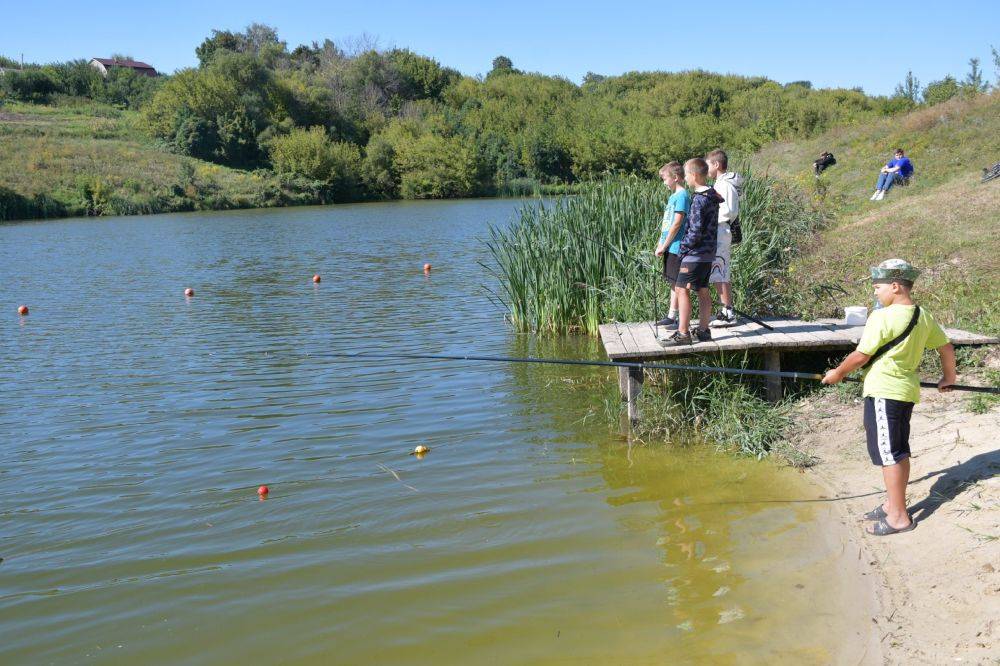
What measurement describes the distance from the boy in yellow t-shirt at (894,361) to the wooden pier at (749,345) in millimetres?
2016

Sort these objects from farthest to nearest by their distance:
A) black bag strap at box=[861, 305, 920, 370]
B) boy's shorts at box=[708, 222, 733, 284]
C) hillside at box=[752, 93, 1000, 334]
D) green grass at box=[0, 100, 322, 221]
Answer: green grass at box=[0, 100, 322, 221] → hillside at box=[752, 93, 1000, 334] → boy's shorts at box=[708, 222, 733, 284] → black bag strap at box=[861, 305, 920, 370]

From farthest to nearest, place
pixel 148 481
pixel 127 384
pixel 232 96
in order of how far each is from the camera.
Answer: pixel 232 96, pixel 127 384, pixel 148 481

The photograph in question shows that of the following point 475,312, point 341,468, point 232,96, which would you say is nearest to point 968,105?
point 475,312

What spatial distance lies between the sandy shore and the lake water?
0.18 meters

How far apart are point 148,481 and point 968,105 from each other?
754 inches

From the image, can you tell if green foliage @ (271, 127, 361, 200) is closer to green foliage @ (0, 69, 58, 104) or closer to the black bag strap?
green foliage @ (0, 69, 58, 104)

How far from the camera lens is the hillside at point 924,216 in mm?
7980

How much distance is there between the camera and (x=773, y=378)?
256 inches

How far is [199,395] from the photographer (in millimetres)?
8312

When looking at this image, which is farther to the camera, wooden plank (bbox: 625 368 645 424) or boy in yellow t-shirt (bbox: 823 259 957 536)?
wooden plank (bbox: 625 368 645 424)

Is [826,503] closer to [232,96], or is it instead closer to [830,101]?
[830,101]

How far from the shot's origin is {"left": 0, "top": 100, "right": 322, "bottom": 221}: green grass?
43031 millimetres

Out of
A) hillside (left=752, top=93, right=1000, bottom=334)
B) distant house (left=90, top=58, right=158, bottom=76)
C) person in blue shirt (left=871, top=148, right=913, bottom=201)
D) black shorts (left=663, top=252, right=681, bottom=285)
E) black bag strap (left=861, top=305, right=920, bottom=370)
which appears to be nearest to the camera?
black bag strap (left=861, top=305, right=920, bottom=370)

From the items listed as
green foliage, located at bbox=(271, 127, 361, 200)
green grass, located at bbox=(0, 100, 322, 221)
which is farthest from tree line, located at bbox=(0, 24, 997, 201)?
green grass, located at bbox=(0, 100, 322, 221)
